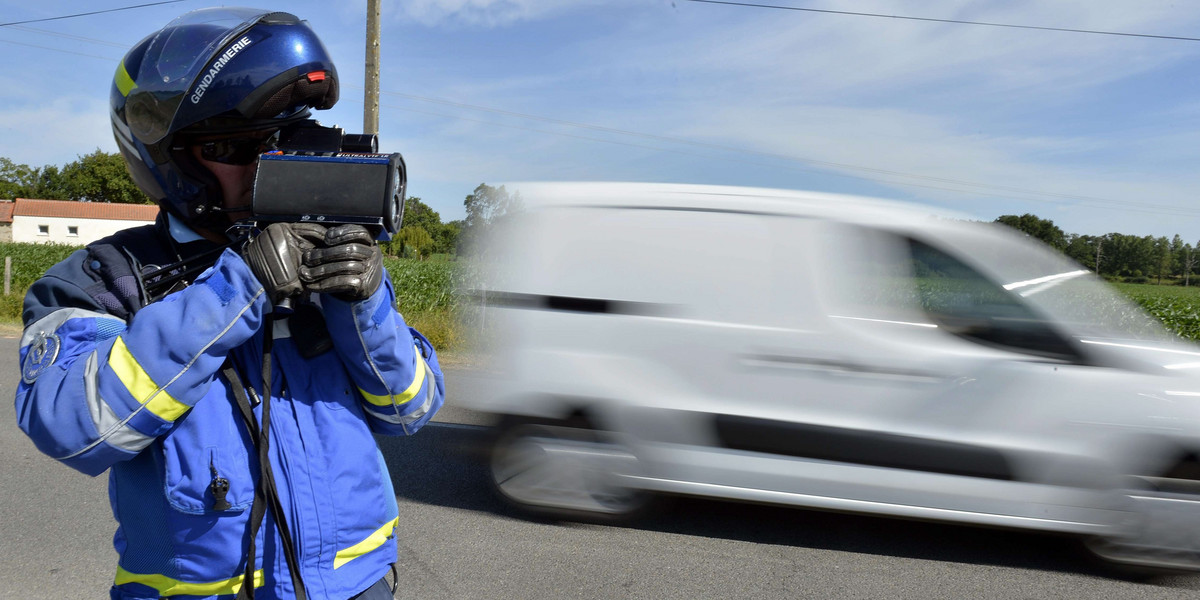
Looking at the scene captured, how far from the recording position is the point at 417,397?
129 centimetres

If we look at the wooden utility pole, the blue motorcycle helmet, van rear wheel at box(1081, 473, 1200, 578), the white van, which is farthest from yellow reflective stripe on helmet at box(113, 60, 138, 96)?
the wooden utility pole

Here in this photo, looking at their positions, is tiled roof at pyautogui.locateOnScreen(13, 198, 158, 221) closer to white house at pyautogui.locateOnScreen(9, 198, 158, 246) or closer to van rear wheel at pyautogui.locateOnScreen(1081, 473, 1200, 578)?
white house at pyautogui.locateOnScreen(9, 198, 158, 246)

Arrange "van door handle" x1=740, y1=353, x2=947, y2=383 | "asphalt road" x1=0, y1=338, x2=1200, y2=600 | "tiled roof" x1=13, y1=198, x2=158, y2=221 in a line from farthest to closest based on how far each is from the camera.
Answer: "tiled roof" x1=13, y1=198, x2=158, y2=221 → "van door handle" x1=740, y1=353, x2=947, y2=383 → "asphalt road" x1=0, y1=338, x2=1200, y2=600

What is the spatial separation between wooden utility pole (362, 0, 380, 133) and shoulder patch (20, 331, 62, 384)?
9.58 m

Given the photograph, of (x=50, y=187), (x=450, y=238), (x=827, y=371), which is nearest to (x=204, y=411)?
(x=827, y=371)

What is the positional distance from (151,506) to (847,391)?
3.01 metres

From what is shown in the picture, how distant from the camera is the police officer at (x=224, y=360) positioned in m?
1.02

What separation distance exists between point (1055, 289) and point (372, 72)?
8.98 metres

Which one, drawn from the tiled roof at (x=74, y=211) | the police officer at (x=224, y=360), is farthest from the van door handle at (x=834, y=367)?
the tiled roof at (x=74, y=211)

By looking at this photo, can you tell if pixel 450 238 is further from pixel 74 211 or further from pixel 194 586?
pixel 74 211

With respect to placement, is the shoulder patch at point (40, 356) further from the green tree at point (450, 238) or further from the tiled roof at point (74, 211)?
the tiled roof at point (74, 211)

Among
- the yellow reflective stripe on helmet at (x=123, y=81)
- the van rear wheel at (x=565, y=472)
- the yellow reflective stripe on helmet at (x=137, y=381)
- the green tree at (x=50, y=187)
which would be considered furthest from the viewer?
the green tree at (x=50, y=187)

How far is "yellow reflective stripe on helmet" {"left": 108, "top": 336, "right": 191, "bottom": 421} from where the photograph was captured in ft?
3.28

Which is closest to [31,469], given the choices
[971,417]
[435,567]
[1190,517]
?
[435,567]
